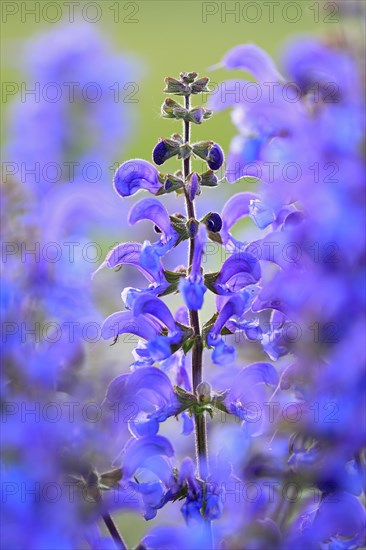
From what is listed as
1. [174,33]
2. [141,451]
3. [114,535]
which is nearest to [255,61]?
[141,451]

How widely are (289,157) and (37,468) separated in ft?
2.07

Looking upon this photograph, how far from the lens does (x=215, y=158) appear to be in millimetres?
1720

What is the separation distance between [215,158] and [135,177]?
6.0 inches

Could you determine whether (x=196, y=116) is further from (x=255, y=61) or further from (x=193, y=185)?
(x=255, y=61)

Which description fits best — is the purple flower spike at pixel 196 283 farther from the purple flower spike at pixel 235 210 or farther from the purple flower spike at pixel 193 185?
the purple flower spike at pixel 235 210

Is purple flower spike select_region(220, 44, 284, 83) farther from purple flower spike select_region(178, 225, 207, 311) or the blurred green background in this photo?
the blurred green background

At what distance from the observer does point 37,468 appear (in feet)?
4.87

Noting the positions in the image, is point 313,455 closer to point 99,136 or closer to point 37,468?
point 37,468

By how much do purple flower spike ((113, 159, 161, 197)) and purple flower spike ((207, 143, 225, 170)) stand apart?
0.37ft

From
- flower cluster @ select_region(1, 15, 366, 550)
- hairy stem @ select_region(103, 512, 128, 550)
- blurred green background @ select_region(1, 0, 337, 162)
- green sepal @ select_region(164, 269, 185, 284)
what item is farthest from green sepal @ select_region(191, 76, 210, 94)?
blurred green background @ select_region(1, 0, 337, 162)

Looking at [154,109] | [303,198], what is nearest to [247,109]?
[154,109]

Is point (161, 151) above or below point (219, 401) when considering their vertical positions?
above

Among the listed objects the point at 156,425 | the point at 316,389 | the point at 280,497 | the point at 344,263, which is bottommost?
the point at 280,497

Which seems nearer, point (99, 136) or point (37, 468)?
point (37, 468)
